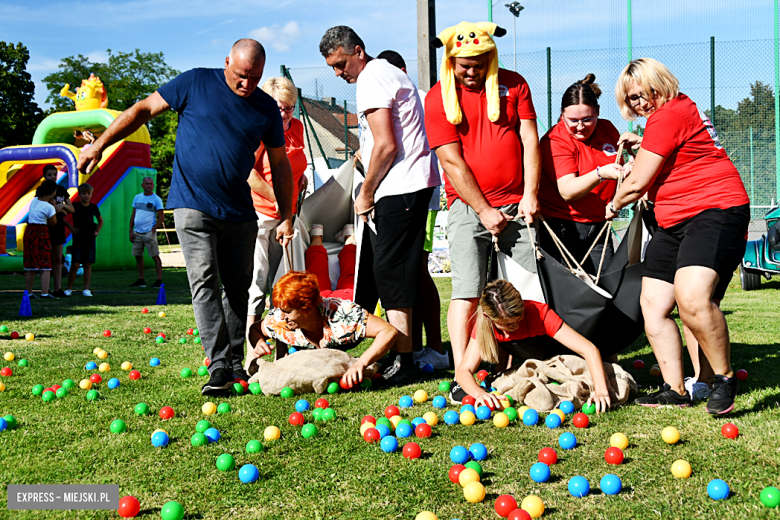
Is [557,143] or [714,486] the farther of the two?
[557,143]

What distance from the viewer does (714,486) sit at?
2.51m

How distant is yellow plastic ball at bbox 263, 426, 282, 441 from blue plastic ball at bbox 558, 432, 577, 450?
1374 mm

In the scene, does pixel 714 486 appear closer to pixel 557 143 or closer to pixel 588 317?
pixel 588 317

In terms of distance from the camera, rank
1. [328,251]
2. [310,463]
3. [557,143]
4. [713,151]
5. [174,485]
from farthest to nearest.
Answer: [328,251]
[557,143]
[713,151]
[310,463]
[174,485]

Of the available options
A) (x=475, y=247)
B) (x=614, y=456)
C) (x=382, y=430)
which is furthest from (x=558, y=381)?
(x=382, y=430)

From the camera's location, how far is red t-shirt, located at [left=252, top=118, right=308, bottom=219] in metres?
5.18

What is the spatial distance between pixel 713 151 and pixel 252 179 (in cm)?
318

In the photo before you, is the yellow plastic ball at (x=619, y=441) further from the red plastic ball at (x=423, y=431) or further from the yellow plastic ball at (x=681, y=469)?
the red plastic ball at (x=423, y=431)

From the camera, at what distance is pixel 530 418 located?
354 centimetres

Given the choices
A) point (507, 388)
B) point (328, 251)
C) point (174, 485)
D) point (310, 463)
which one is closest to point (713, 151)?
point (507, 388)

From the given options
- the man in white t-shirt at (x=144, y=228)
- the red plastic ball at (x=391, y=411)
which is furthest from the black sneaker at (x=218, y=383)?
the man in white t-shirt at (x=144, y=228)

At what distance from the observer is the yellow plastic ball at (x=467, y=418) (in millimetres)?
3580

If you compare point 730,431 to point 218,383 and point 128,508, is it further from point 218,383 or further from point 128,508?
point 218,383

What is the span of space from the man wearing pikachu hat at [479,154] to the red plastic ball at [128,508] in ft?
7.14
